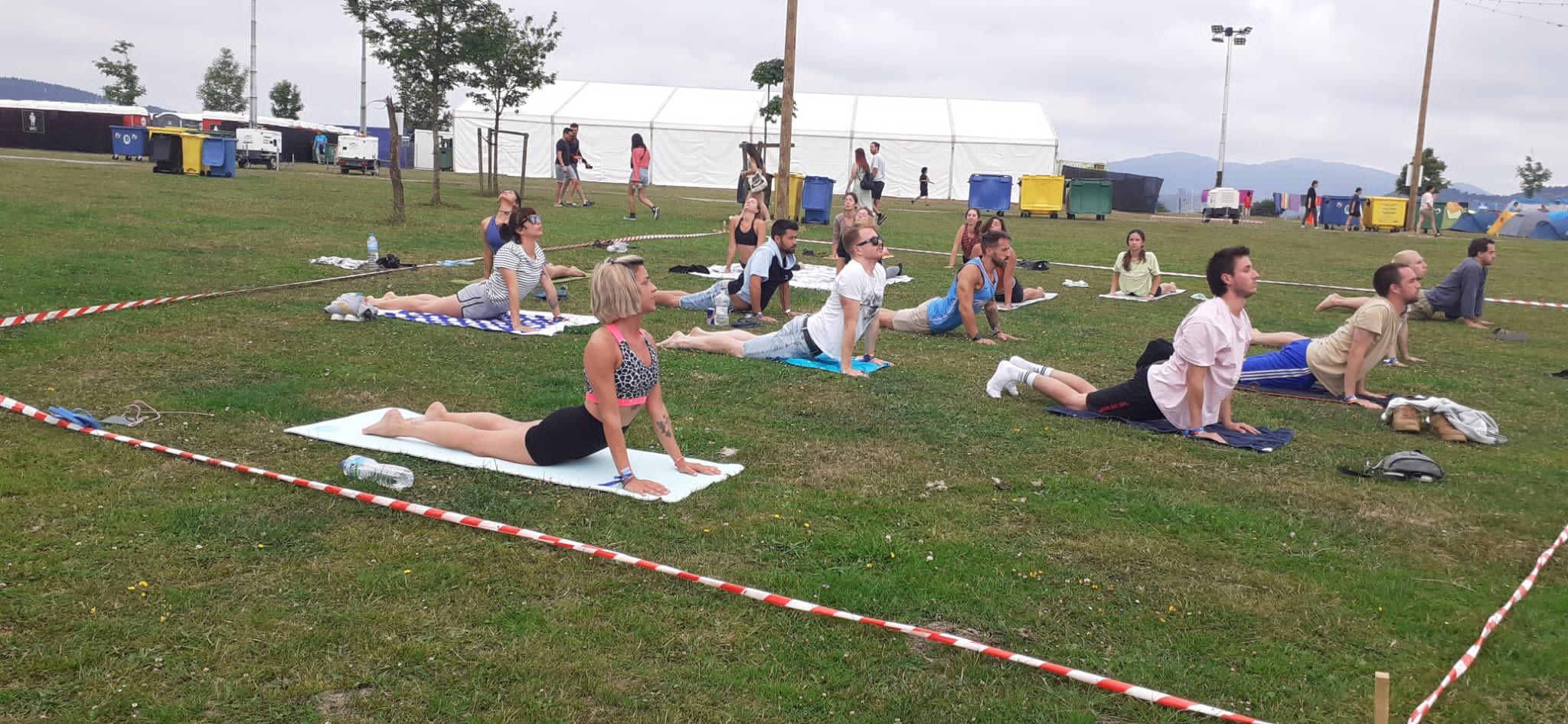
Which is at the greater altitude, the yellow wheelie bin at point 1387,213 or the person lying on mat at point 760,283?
the yellow wheelie bin at point 1387,213

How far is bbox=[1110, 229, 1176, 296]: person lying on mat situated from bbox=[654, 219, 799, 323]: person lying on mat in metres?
5.38

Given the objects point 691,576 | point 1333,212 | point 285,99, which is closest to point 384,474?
point 691,576

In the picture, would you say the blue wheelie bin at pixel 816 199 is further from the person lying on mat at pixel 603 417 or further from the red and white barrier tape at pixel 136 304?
the person lying on mat at pixel 603 417

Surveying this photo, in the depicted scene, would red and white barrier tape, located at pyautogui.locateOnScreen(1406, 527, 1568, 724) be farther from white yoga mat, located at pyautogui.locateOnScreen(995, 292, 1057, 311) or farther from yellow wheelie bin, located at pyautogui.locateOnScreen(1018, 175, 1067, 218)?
yellow wheelie bin, located at pyautogui.locateOnScreen(1018, 175, 1067, 218)

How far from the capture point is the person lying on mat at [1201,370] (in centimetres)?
704

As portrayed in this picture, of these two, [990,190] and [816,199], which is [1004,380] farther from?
[990,190]

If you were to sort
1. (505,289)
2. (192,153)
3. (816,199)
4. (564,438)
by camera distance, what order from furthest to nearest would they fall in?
(192,153)
(816,199)
(505,289)
(564,438)

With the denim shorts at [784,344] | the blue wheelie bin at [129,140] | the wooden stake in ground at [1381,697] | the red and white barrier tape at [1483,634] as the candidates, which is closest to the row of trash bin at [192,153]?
the blue wheelie bin at [129,140]

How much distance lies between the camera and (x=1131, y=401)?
755 cm

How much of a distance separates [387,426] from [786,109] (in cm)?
1574

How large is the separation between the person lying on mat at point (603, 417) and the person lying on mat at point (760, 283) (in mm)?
5013

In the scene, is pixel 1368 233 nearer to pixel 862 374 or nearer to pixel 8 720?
pixel 862 374

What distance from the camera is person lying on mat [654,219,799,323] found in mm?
11398

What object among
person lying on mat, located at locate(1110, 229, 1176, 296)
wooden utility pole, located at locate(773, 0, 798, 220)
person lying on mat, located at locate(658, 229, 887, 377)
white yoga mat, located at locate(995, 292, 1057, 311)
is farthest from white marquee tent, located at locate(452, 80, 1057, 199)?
person lying on mat, located at locate(658, 229, 887, 377)
